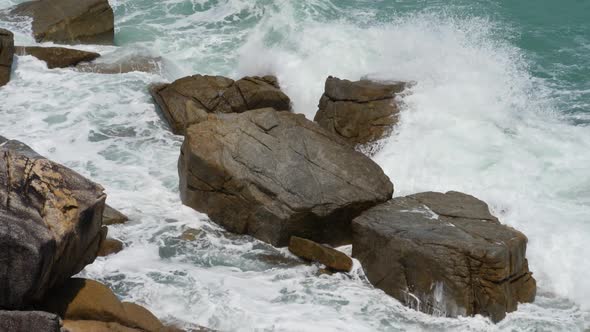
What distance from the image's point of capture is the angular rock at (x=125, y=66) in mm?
15500

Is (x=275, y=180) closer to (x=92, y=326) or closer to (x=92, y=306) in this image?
(x=92, y=306)

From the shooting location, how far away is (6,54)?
48.5 ft

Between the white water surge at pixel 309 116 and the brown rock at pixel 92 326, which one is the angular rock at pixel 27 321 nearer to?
the brown rock at pixel 92 326

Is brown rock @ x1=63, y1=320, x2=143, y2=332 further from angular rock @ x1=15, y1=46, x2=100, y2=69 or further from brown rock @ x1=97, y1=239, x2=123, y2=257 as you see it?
angular rock @ x1=15, y1=46, x2=100, y2=69

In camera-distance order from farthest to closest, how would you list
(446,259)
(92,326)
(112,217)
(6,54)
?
(6,54) → (112,217) → (446,259) → (92,326)

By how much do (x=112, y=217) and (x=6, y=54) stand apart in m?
6.32

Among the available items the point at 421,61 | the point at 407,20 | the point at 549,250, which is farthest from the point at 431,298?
the point at 407,20

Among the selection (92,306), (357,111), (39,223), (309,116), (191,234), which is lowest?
(191,234)

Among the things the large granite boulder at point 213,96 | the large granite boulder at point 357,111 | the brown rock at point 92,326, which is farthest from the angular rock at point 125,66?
the brown rock at point 92,326

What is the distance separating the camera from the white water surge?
28.9 ft

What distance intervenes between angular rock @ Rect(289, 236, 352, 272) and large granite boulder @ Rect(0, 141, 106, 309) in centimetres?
299

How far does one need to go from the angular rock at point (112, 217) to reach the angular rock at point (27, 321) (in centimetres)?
378

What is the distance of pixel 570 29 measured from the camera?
18141 mm

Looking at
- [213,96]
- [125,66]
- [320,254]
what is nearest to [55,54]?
[125,66]
